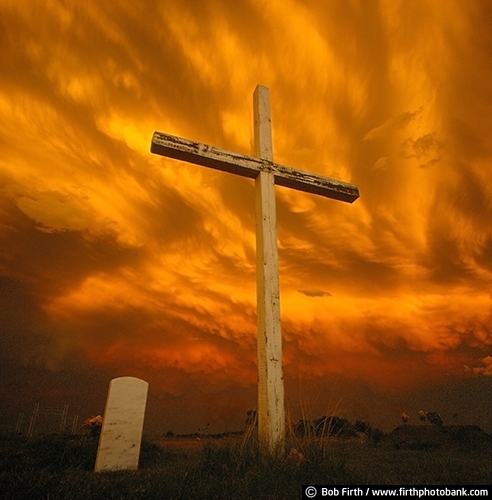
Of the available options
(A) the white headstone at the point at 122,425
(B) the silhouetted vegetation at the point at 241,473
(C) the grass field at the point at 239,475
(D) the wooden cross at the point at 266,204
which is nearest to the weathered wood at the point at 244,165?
(D) the wooden cross at the point at 266,204

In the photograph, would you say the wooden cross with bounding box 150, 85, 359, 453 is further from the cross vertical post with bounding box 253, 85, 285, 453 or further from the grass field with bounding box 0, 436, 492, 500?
the grass field with bounding box 0, 436, 492, 500

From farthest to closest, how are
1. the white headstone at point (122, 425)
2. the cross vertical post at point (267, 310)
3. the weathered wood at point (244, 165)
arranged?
the weathered wood at point (244, 165) → the white headstone at point (122, 425) → the cross vertical post at point (267, 310)

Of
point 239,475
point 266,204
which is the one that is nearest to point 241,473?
point 239,475

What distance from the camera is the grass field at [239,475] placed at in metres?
3.01

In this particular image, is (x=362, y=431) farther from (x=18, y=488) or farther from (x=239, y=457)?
(x=18, y=488)

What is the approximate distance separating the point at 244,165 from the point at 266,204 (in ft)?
2.28

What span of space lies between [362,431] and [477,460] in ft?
15.4

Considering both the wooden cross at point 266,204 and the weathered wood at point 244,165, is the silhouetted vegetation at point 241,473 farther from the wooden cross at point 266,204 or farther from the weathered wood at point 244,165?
the weathered wood at point 244,165

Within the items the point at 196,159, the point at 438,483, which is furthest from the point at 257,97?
the point at 438,483

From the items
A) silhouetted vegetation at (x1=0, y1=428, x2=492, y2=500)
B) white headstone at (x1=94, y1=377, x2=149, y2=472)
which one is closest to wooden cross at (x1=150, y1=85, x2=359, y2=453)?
silhouetted vegetation at (x1=0, y1=428, x2=492, y2=500)

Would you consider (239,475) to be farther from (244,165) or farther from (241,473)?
(244,165)

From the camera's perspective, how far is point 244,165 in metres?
5.57

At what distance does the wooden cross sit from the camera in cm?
430

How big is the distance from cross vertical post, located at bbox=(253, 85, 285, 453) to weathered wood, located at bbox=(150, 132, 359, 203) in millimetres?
167
